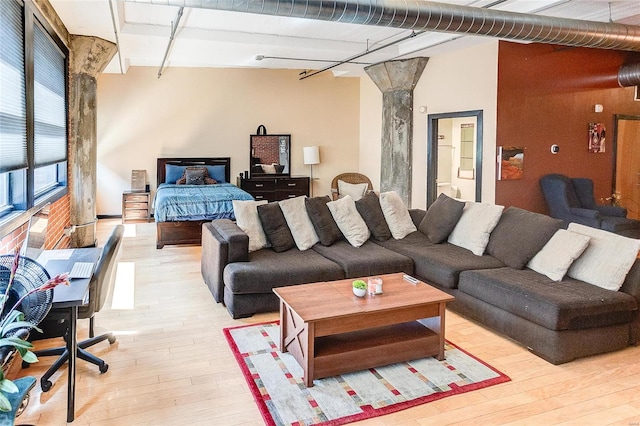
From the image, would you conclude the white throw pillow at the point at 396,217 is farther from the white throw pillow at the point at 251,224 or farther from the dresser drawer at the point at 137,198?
the dresser drawer at the point at 137,198

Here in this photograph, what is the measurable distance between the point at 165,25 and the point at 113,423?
521 centimetres

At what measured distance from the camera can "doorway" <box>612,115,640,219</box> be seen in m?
7.67

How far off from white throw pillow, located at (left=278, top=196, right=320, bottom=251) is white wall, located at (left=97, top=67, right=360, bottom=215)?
550 cm

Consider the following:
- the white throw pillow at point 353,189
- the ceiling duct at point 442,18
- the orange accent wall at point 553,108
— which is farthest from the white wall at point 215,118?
the ceiling duct at point 442,18

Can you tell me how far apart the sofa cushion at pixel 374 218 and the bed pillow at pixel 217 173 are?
4.89 meters

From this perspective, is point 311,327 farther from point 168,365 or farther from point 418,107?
point 418,107

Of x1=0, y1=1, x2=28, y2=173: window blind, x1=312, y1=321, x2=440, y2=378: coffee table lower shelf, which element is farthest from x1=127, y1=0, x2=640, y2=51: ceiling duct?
x1=312, y1=321, x2=440, y2=378: coffee table lower shelf

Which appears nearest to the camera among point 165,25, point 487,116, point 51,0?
point 51,0

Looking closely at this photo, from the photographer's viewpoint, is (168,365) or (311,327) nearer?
(311,327)

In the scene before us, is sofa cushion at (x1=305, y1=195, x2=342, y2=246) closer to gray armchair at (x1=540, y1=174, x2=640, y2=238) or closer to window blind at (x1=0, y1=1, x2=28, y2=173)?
window blind at (x1=0, y1=1, x2=28, y2=173)

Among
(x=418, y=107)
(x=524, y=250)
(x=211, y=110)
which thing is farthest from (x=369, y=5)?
(x=211, y=110)

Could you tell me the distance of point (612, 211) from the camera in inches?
270

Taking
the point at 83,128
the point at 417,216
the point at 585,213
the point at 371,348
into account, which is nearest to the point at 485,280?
the point at 371,348

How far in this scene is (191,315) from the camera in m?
4.12
